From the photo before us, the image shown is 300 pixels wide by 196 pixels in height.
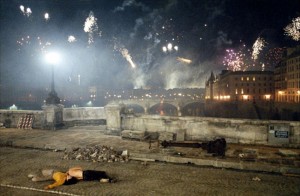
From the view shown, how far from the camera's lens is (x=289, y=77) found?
6762 cm

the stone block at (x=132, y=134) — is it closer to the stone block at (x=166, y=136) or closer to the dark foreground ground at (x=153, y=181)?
the stone block at (x=166, y=136)

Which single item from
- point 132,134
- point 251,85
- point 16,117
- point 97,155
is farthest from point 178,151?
point 251,85

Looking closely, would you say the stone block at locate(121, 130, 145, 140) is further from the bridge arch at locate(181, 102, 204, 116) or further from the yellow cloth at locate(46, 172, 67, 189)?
the bridge arch at locate(181, 102, 204, 116)

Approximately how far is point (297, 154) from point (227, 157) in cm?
272

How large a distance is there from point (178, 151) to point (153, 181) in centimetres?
297

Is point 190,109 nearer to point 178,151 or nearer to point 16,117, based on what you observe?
point 16,117

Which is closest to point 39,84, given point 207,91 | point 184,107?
point 184,107

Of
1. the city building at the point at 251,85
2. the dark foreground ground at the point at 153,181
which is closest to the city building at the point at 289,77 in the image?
the city building at the point at 251,85

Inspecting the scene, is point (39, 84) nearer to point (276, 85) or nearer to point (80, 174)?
point (276, 85)

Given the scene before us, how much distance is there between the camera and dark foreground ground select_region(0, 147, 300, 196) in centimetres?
678

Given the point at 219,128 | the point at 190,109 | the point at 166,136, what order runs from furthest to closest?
the point at 190,109 < the point at 166,136 < the point at 219,128

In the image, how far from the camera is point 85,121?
17.6 metres

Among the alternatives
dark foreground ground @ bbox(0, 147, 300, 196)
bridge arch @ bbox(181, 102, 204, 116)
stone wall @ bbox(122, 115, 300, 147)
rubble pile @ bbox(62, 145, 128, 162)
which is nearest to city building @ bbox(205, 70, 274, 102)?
bridge arch @ bbox(181, 102, 204, 116)

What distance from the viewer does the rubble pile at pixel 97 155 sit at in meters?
9.55
